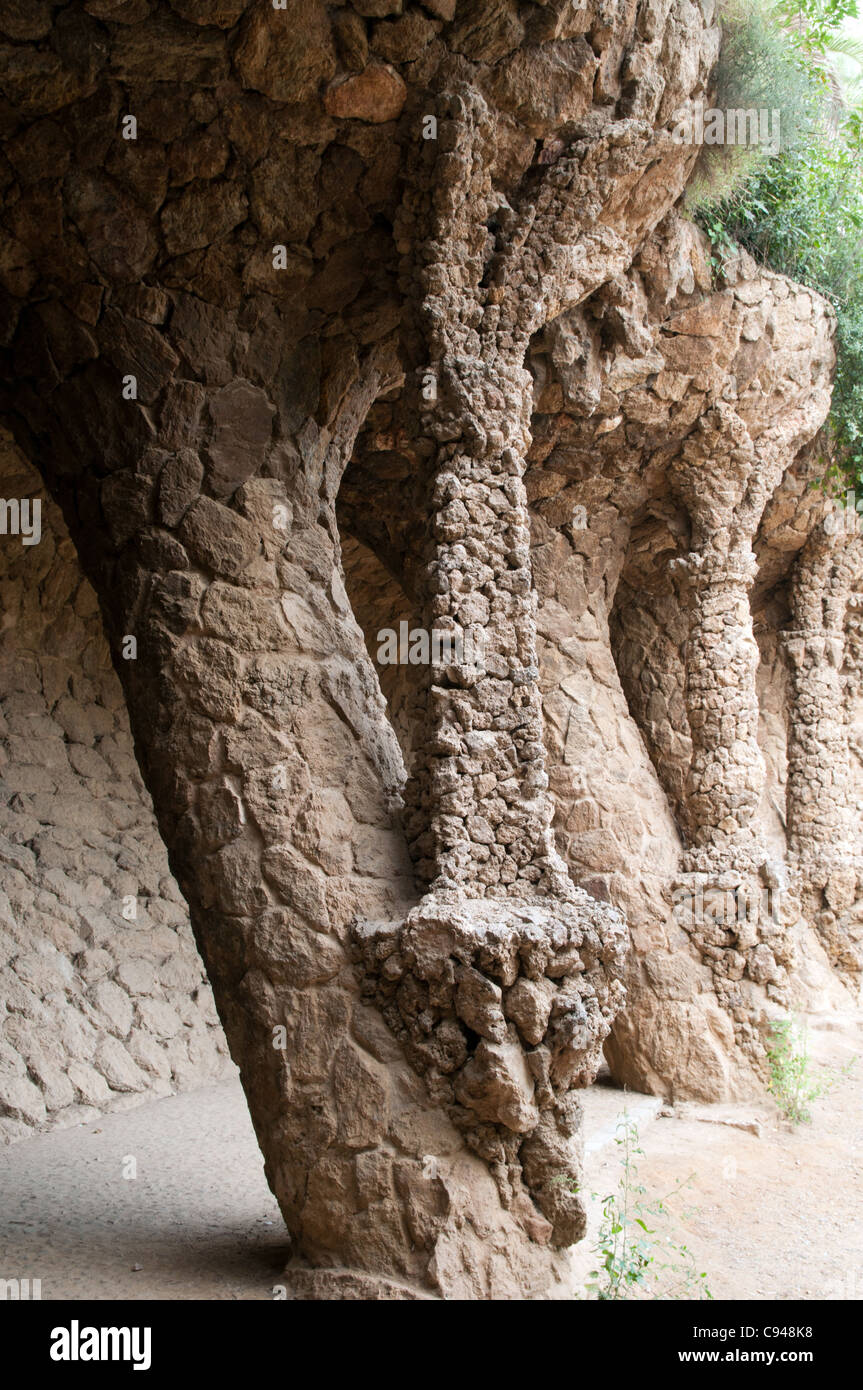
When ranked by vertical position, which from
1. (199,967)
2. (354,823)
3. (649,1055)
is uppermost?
(354,823)

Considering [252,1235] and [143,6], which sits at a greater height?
[143,6]

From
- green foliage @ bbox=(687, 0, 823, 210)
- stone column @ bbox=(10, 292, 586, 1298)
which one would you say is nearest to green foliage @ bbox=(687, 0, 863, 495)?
green foliage @ bbox=(687, 0, 823, 210)

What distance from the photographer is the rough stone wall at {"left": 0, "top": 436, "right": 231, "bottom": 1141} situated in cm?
569

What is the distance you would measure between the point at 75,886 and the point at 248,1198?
7.81 ft

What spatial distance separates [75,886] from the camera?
6203 millimetres

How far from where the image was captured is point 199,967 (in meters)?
6.73

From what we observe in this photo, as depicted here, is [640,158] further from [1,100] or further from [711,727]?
[711,727]

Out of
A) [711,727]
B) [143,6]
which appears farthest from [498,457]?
[711,727]

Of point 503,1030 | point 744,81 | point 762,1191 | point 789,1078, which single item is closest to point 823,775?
point 789,1078

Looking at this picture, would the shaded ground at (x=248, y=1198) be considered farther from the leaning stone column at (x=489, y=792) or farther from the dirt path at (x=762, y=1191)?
the leaning stone column at (x=489, y=792)

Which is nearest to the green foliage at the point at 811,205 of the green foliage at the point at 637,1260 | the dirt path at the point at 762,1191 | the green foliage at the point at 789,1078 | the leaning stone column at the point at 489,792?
the leaning stone column at the point at 489,792

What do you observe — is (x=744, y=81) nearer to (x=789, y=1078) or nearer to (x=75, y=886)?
(x=789, y=1078)

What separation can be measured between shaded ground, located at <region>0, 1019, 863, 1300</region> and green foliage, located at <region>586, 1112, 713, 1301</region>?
0.07 meters

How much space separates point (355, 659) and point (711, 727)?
11.4 ft
